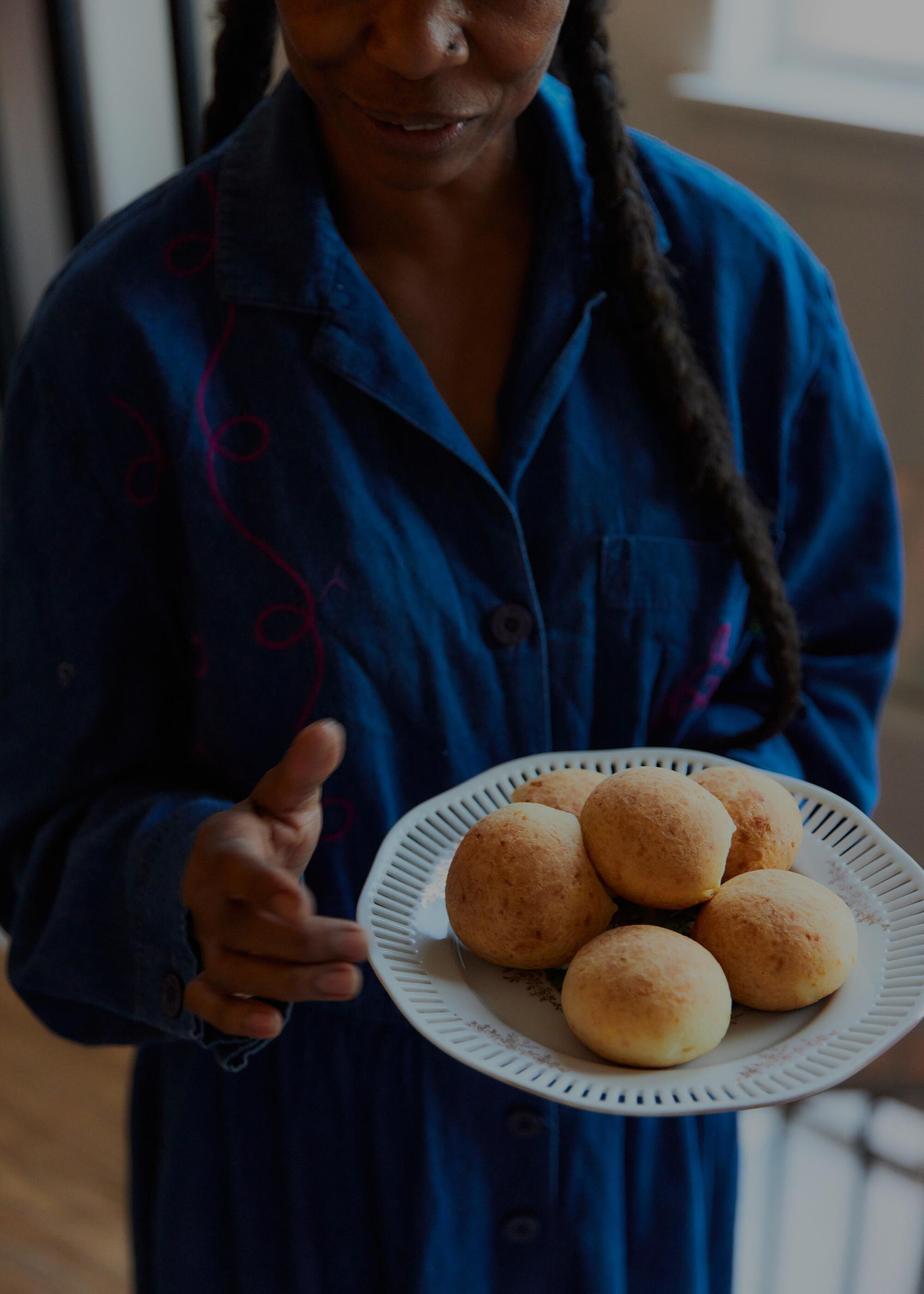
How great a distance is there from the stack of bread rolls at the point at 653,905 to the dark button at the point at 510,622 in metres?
0.09

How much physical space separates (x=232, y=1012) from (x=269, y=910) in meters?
0.07

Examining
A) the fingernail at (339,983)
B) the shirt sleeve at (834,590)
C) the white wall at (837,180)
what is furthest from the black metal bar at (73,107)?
the fingernail at (339,983)

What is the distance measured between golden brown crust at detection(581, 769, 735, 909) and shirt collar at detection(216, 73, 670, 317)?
12.6 inches

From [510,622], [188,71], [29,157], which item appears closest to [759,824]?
[510,622]

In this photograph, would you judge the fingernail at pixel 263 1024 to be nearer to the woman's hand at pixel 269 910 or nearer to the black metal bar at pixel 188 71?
the woman's hand at pixel 269 910

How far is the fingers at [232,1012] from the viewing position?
0.60m

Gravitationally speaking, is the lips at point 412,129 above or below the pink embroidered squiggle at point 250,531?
above

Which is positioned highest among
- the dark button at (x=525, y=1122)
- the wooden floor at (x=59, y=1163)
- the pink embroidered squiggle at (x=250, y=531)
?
the pink embroidered squiggle at (x=250, y=531)

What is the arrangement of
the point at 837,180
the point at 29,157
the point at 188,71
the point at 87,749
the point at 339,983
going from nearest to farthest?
the point at 339,983
the point at 87,749
the point at 837,180
the point at 188,71
the point at 29,157

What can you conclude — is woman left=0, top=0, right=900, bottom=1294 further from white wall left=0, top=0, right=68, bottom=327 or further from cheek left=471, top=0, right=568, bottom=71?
white wall left=0, top=0, right=68, bottom=327

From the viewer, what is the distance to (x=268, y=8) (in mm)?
772

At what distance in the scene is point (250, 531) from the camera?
72 cm

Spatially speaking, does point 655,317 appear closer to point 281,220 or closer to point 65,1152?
point 281,220

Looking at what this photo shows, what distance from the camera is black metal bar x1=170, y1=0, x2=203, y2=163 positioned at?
4.43 feet
